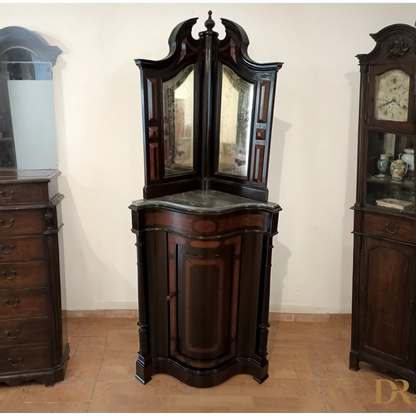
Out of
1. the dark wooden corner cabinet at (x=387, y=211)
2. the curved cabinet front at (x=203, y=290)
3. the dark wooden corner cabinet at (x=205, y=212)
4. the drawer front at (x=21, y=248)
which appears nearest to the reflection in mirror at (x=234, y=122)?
the dark wooden corner cabinet at (x=205, y=212)

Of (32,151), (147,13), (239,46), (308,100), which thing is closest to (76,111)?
(32,151)

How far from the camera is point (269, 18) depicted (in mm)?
2578

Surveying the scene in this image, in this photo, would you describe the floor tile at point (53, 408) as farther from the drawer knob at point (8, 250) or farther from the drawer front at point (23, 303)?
the drawer knob at point (8, 250)

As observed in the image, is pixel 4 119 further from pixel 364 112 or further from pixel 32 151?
pixel 364 112

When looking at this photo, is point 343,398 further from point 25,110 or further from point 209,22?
point 25,110

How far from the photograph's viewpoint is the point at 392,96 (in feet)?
7.15

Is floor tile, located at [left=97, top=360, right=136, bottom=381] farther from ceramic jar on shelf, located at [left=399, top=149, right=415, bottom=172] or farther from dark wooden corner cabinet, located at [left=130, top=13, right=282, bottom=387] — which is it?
ceramic jar on shelf, located at [left=399, top=149, right=415, bottom=172]

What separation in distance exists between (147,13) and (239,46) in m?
0.74

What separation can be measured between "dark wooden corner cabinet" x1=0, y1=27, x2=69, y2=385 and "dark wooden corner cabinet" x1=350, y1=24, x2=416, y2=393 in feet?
5.68

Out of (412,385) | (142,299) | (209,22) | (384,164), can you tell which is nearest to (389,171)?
(384,164)

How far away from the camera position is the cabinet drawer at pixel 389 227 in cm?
217

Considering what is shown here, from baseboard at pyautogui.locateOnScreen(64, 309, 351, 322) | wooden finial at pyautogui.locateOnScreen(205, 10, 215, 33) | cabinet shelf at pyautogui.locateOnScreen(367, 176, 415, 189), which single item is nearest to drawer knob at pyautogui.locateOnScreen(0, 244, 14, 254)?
baseboard at pyautogui.locateOnScreen(64, 309, 351, 322)

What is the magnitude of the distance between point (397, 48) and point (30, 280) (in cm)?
228

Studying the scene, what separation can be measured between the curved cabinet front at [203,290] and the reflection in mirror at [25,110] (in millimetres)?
918
